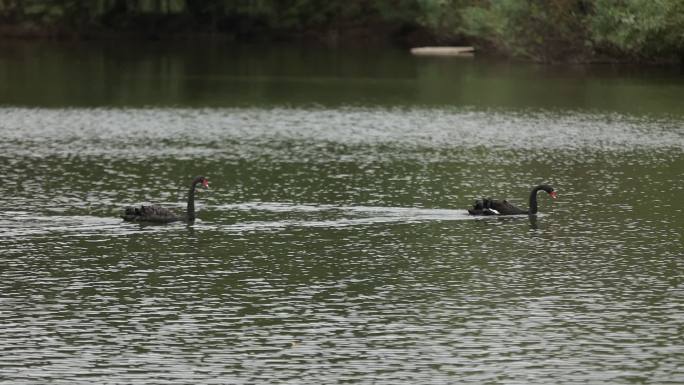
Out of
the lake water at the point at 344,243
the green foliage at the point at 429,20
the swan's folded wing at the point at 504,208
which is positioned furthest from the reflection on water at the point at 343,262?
the green foliage at the point at 429,20

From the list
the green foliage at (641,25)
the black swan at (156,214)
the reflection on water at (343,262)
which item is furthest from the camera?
the green foliage at (641,25)

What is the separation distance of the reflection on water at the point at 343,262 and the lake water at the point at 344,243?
3.3 inches

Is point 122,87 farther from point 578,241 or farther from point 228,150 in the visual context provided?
point 578,241

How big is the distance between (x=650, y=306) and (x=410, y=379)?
749 cm

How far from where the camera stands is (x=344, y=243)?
3691 centimetres

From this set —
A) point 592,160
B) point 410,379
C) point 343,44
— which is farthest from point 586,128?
point 343,44

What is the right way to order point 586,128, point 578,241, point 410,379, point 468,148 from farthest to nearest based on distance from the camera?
point 586,128, point 468,148, point 578,241, point 410,379

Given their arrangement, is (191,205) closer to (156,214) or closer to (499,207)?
(156,214)

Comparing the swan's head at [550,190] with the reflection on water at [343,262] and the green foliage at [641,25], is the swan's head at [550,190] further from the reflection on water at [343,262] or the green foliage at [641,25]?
the green foliage at [641,25]

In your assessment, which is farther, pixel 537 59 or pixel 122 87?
pixel 537 59

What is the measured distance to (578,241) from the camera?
37.2m

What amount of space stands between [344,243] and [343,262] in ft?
7.78

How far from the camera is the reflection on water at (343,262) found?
86.4ft

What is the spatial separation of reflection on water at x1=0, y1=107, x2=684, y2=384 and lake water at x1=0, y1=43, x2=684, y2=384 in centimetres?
8
